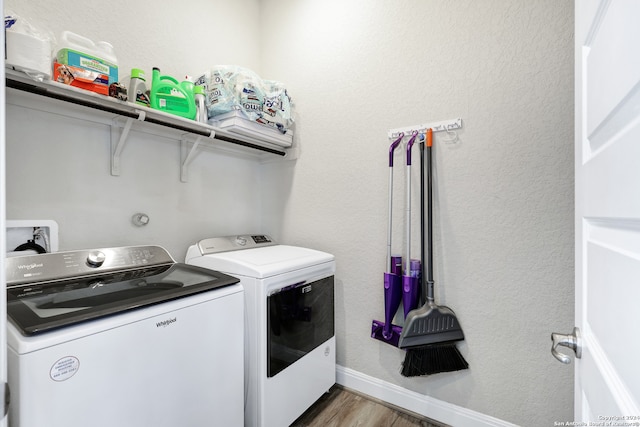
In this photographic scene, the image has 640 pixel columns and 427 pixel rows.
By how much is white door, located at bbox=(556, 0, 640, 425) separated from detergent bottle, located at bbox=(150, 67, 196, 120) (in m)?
1.62

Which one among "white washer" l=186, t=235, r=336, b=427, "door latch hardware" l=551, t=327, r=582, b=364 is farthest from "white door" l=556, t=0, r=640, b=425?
"white washer" l=186, t=235, r=336, b=427

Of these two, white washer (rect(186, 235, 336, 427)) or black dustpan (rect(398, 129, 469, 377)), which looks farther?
black dustpan (rect(398, 129, 469, 377))

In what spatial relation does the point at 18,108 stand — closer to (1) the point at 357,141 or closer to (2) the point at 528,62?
(1) the point at 357,141

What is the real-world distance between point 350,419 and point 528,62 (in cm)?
209

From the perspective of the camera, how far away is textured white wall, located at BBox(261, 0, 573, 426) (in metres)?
Result: 1.32

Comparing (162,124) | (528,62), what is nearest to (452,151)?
(528,62)

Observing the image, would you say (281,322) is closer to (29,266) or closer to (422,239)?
(422,239)

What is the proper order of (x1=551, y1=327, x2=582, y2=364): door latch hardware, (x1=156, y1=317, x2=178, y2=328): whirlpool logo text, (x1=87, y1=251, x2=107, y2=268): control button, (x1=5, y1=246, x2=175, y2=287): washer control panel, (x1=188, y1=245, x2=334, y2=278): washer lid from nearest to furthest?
(x1=551, y1=327, x2=582, y2=364): door latch hardware, (x1=156, y1=317, x2=178, y2=328): whirlpool logo text, (x1=5, y1=246, x2=175, y2=287): washer control panel, (x1=87, y1=251, x2=107, y2=268): control button, (x1=188, y1=245, x2=334, y2=278): washer lid

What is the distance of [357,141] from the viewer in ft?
6.11

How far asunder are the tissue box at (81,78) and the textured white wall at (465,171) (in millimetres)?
1183

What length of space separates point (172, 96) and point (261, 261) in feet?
3.25

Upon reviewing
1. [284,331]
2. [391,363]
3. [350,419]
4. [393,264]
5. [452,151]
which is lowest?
[350,419]

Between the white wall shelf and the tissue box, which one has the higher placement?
the tissue box

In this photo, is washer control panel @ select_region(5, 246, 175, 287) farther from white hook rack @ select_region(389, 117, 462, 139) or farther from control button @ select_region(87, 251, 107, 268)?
white hook rack @ select_region(389, 117, 462, 139)
